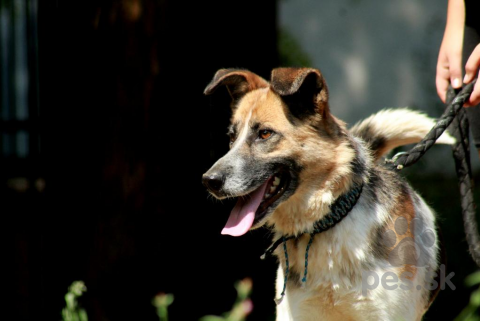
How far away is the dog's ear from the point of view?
284cm

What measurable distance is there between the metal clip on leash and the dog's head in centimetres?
37

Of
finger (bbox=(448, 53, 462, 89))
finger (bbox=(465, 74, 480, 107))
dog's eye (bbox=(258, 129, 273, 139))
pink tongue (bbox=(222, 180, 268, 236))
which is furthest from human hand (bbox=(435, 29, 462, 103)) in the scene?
pink tongue (bbox=(222, 180, 268, 236))

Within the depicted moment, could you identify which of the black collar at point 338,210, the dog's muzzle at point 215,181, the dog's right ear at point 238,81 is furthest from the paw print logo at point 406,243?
the dog's right ear at point 238,81

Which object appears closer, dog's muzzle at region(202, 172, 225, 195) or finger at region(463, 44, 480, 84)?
finger at region(463, 44, 480, 84)

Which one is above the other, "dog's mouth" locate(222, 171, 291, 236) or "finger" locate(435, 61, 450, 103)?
"finger" locate(435, 61, 450, 103)

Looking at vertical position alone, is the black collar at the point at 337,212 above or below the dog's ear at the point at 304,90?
below

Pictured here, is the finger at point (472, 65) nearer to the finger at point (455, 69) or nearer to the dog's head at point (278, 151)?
the finger at point (455, 69)

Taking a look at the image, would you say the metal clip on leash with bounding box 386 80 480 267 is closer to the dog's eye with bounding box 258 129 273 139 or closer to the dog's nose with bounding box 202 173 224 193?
Result: the dog's eye with bounding box 258 129 273 139

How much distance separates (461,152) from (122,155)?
2246 millimetres

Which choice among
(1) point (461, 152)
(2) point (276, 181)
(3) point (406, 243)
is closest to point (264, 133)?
(2) point (276, 181)

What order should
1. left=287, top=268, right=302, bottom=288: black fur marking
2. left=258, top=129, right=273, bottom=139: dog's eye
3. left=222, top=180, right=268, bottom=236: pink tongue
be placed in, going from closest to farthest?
left=222, top=180, right=268, bottom=236: pink tongue
left=287, top=268, right=302, bottom=288: black fur marking
left=258, top=129, right=273, bottom=139: dog's eye

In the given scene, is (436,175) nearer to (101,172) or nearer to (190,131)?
(190,131)

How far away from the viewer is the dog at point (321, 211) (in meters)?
2.76

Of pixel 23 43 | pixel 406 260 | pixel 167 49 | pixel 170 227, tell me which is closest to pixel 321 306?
pixel 406 260
